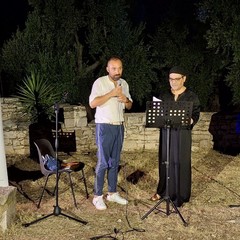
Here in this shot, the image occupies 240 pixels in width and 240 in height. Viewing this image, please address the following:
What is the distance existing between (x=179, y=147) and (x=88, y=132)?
4037 mm

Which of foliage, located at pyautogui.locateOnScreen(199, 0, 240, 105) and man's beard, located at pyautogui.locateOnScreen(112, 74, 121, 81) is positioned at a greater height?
foliage, located at pyautogui.locateOnScreen(199, 0, 240, 105)

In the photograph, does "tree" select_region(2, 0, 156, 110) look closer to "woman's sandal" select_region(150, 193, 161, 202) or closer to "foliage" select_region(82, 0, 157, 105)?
"foliage" select_region(82, 0, 157, 105)

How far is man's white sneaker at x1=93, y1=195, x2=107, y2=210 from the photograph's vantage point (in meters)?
6.25

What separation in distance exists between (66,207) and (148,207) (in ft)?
3.93

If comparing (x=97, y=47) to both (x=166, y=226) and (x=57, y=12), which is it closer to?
(x=57, y=12)

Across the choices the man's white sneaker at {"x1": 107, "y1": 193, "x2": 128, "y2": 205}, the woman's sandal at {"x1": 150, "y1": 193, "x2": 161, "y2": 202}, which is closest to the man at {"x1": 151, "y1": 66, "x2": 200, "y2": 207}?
the woman's sandal at {"x1": 150, "y1": 193, "x2": 161, "y2": 202}

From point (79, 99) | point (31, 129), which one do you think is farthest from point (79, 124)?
point (79, 99)

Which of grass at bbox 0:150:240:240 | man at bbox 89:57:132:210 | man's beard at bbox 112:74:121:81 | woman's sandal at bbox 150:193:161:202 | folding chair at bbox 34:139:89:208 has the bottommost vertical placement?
grass at bbox 0:150:240:240

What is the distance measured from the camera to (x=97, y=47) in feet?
40.5

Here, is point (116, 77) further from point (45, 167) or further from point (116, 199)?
point (116, 199)

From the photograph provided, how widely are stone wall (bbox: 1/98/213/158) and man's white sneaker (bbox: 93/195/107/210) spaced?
3.66 metres

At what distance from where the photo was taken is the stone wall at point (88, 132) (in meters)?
9.66

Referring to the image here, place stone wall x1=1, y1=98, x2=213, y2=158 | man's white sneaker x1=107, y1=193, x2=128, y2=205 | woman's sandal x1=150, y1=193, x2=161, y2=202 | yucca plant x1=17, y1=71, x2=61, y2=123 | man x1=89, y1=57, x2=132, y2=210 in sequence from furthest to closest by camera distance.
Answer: yucca plant x1=17, y1=71, x2=61, y2=123, stone wall x1=1, y1=98, x2=213, y2=158, woman's sandal x1=150, y1=193, x2=161, y2=202, man's white sneaker x1=107, y1=193, x2=128, y2=205, man x1=89, y1=57, x2=132, y2=210

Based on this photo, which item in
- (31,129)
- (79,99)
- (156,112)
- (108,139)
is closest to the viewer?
(156,112)
